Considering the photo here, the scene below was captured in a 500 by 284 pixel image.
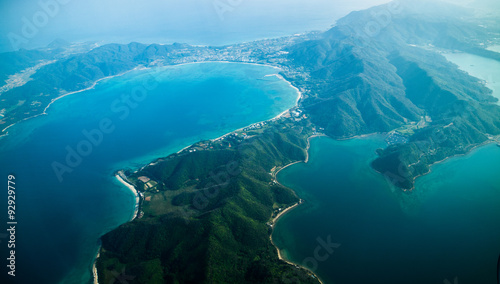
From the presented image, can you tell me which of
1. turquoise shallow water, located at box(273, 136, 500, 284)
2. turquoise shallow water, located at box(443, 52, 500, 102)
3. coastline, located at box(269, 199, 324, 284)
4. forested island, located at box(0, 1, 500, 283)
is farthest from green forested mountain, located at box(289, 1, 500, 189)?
coastline, located at box(269, 199, 324, 284)

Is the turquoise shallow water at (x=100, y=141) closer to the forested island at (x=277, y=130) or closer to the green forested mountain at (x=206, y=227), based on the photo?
the forested island at (x=277, y=130)

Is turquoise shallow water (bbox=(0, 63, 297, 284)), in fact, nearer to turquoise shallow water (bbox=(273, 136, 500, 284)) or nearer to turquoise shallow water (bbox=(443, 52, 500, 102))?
turquoise shallow water (bbox=(273, 136, 500, 284))

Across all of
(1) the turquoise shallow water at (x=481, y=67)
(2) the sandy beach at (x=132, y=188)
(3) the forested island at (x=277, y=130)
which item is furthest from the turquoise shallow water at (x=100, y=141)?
(1) the turquoise shallow water at (x=481, y=67)

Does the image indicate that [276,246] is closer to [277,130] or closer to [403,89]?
[277,130]

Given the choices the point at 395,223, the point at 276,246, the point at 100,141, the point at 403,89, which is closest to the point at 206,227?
the point at 276,246

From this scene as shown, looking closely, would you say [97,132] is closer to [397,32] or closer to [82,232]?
[82,232]
